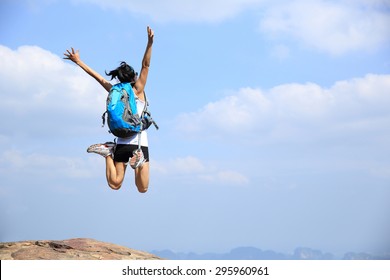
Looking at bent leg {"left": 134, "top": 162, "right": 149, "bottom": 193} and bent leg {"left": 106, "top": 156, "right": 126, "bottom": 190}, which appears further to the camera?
bent leg {"left": 134, "top": 162, "right": 149, "bottom": 193}

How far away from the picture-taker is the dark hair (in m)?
12.0

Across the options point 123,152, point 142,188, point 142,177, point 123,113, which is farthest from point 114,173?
→ point 123,113

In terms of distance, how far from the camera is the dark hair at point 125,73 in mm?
11961

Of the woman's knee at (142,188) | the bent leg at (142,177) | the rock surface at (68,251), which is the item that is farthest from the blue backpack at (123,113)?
the rock surface at (68,251)

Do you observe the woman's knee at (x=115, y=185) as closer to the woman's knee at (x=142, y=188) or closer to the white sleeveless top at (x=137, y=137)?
the woman's knee at (x=142, y=188)

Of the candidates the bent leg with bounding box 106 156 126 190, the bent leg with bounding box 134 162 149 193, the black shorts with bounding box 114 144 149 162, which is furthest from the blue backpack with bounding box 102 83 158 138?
the bent leg with bounding box 134 162 149 193

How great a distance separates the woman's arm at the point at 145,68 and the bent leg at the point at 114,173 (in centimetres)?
154

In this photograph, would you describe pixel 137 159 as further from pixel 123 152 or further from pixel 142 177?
pixel 142 177

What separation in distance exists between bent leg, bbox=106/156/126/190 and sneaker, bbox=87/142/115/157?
0.11 metres

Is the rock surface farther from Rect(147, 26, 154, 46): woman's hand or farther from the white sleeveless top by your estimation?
Rect(147, 26, 154, 46): woman's hand

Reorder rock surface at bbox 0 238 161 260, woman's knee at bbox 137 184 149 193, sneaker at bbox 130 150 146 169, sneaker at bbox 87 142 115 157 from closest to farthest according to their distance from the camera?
rock surface at bbox 0 238 161 260 → sneaker at bbox 130 150 146 169 → sneaker at bbox 87 142 115 157 → woman's knee at bbox 137 184 149 193
